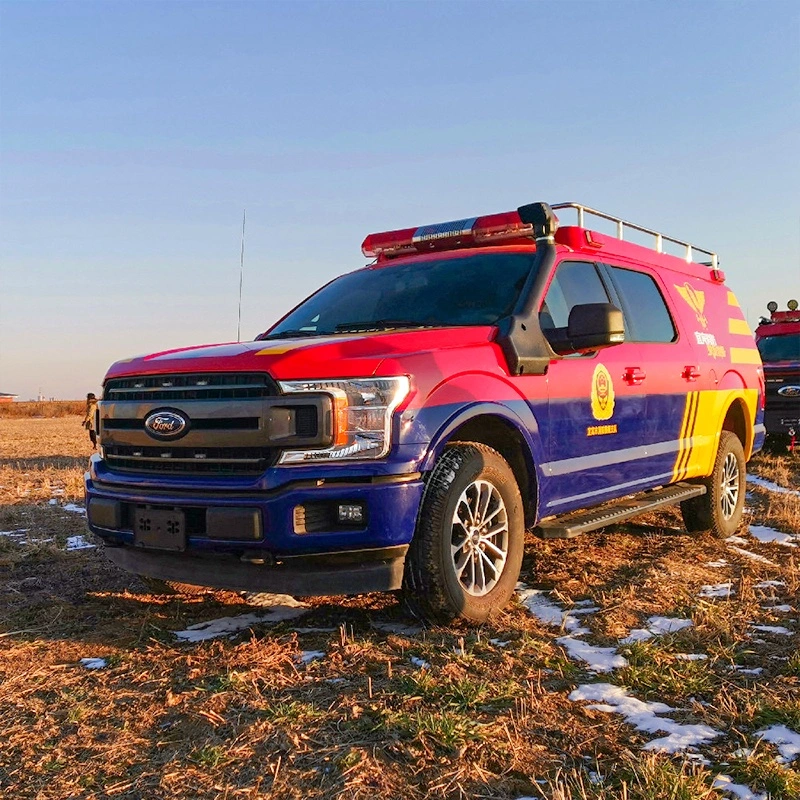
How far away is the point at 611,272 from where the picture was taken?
5.30 m

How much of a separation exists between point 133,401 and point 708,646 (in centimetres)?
286

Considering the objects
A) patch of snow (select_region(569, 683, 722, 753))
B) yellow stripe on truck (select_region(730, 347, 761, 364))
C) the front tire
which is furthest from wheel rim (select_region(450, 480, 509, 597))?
yellow stripe on truck (select_region(730, 347, 761, 364))

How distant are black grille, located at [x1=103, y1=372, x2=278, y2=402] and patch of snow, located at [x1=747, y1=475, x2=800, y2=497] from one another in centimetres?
679

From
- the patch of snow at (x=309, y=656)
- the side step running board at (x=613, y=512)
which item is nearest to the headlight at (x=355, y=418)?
the patch of snow at (x=309, y=656)

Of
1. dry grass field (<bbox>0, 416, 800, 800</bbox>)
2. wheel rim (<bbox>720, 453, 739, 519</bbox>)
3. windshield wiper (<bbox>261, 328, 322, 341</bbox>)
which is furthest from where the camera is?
wheel rim (<bbox>720, 453, 739, 519</bbox>)

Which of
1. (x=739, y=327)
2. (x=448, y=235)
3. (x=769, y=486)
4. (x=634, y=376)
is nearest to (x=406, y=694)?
(x=634, y=376)

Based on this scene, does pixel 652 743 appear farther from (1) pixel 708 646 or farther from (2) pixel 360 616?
(2) pixel 360 616

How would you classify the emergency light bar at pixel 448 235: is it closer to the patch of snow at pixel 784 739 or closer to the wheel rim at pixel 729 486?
the wheel rim at pixel 729 486

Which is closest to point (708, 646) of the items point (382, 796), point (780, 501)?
point (382, 796)

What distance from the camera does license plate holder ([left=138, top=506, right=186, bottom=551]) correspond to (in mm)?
3510

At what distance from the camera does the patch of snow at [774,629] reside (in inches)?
143

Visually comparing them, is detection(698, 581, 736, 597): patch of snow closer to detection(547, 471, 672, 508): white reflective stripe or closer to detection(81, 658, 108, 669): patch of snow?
detection(547, 471, 672, 508): white reflective stripe

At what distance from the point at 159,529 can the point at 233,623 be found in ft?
2.18

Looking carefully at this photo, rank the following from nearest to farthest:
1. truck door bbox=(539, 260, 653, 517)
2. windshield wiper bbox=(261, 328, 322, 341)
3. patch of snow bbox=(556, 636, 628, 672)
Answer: patch of snow bbox=(556, 636, 628, 672), truck door bbox=(539, 260, 653, 517), windshield wiper bbox=(261, 328, 322, 341)
